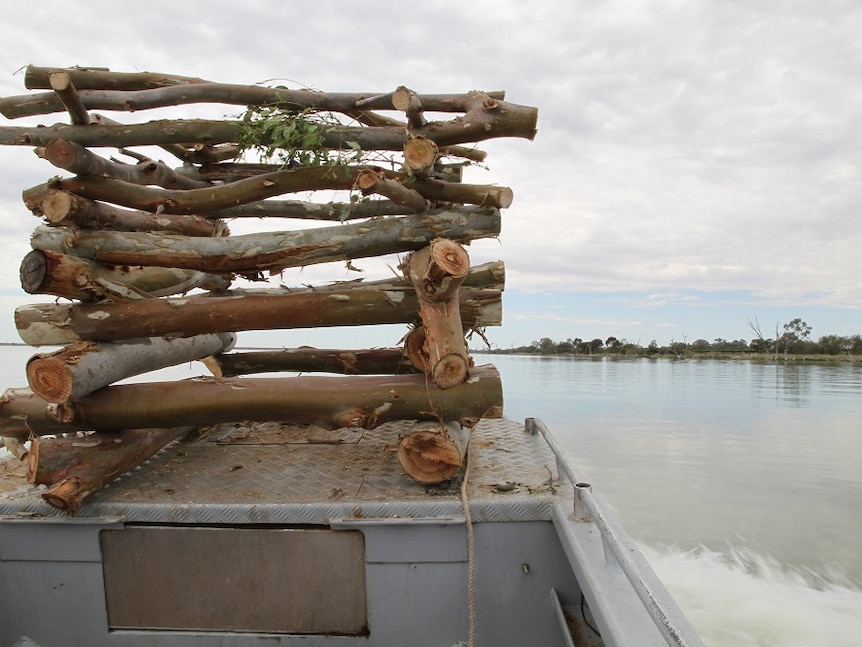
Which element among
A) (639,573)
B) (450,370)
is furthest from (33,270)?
(639,573)

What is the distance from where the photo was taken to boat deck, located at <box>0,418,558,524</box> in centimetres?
289

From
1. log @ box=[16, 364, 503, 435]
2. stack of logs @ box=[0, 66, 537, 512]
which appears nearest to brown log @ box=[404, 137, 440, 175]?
stack of logs @ box=[0, 66, 537, 512]

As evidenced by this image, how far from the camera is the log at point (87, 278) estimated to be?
3.11 meters

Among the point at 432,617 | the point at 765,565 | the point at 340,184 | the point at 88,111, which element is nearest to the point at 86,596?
the point at 432,617

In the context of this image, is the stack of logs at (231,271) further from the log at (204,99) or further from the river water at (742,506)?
the river water at (742,506)

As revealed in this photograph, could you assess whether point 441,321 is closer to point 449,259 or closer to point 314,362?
point 449,259

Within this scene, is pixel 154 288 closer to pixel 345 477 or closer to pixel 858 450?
pixel 345 477

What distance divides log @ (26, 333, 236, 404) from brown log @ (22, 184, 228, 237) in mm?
805

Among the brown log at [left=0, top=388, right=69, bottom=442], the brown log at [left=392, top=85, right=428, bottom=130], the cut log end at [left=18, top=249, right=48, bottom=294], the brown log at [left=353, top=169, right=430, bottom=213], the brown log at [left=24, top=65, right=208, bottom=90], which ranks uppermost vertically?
the brown log at [left=24, top=65, right=208, bottom=90]

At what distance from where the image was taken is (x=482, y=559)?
2.83 meters

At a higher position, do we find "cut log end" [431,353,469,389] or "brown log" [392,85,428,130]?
"brown log" [392,85,428,130]

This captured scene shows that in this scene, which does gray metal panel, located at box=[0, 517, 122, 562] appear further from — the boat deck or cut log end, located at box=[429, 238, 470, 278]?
cut log end, located at box=[429, 238, 470, 278]

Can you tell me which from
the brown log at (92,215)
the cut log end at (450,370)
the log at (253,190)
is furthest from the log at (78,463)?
the cut log end at (450,370)

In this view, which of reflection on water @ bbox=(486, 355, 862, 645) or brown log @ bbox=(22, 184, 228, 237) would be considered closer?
brown log @ bbox=(22, 184, 228, 237)
